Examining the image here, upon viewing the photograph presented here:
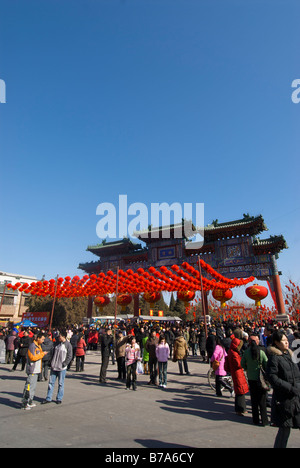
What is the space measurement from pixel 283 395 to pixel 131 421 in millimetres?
2876

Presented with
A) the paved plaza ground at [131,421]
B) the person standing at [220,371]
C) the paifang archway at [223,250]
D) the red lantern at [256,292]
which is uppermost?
the paifang archway at [223,250]

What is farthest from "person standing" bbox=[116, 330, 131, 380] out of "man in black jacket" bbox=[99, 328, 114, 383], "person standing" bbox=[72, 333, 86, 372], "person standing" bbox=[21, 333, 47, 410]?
"person standing" bbox=[21, 333, 47, 410]

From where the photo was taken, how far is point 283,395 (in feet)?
10.9

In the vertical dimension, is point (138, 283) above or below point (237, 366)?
above

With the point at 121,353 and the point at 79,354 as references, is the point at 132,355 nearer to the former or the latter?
the point at 121,353

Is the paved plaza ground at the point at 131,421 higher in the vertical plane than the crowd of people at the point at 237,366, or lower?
lower

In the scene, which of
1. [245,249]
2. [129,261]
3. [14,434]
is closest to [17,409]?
[14,434]

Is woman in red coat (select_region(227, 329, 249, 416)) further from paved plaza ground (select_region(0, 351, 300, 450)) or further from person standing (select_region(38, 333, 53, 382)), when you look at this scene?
person standing (select_region(38, 333, 53, 382))

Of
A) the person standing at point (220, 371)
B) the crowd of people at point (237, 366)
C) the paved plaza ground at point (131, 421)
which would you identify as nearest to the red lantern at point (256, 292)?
the crowd of people at point (237, 366)

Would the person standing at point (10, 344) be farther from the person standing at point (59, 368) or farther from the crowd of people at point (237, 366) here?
the person standing at point (59, 368)

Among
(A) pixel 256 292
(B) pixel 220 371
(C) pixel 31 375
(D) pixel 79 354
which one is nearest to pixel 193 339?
(A) pixel 256 292

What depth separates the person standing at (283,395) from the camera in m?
3.23

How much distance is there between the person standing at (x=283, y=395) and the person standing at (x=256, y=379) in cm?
158

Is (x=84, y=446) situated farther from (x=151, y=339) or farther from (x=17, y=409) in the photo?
(x=151, y=339)
